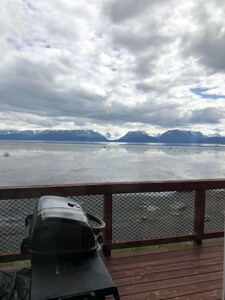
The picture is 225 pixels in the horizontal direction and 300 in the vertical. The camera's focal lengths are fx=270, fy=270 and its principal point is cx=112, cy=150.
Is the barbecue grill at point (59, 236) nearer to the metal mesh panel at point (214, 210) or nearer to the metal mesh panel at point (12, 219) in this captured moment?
the metal mesh panel at point (12, 219)

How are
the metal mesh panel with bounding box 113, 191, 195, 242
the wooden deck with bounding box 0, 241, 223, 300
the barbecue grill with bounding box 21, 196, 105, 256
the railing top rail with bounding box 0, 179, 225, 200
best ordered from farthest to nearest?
the metal mesh panel with bounding box 113, 191, 195, 242, the railing top rail with bounding box 0, 179, 225, 200, the wooden deck with bounding box 0, 241, 223, 300, the barbecue grill with bounding box 21, 196, 105, 256

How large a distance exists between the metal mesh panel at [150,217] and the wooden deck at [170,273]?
0.81ft

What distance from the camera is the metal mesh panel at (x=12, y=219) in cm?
238

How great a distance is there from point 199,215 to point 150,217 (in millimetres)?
734

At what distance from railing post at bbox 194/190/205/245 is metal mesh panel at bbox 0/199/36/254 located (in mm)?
1710

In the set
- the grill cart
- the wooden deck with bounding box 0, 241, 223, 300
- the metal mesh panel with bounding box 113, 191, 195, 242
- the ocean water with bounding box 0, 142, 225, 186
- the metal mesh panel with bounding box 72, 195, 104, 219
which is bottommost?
the ocean water with bounding box 0, 142, 225, 186

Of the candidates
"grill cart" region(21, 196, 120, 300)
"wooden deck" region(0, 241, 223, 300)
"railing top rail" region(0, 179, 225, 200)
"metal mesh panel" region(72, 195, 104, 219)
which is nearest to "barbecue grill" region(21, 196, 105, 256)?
"grill cart" region(21, 196, 120, 300)

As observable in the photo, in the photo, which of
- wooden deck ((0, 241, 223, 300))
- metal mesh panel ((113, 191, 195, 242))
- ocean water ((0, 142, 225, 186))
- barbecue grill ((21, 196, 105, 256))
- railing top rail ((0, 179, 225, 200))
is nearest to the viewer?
barbecue grill ((21, 196, 105, 256))

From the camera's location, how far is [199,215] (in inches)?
115

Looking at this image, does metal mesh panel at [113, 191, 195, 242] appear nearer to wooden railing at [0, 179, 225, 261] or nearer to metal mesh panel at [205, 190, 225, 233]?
wooden railing at [0, 179, 225, 261]

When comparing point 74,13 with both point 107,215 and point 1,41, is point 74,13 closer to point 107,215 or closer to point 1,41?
point 1,41

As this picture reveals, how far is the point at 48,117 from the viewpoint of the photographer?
543cm

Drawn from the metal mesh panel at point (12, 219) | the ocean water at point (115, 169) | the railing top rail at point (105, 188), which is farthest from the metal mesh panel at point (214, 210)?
the metal mesh panel at point (12, 219)

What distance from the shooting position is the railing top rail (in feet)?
7.52
